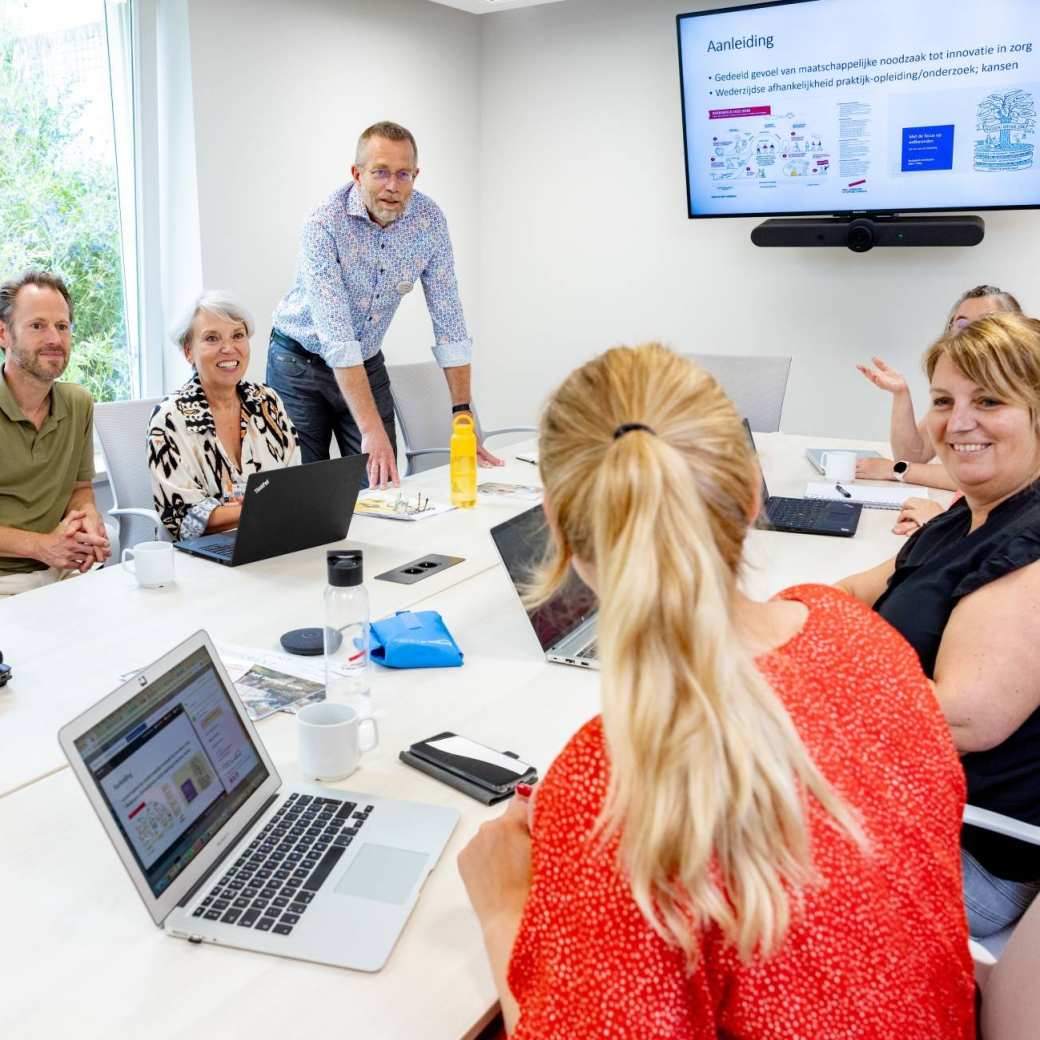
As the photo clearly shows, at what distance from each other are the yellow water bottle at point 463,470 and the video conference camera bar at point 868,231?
2.33 m

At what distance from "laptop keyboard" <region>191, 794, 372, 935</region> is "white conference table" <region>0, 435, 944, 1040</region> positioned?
0.16 ft

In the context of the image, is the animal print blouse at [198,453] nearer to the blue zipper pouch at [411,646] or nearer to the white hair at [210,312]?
the white hair at [210,312]

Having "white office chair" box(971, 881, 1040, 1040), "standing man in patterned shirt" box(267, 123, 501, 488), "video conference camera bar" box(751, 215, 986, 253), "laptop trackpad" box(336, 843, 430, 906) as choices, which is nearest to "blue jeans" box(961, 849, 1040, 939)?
"white office chair" box(971, 881, 1040, 1040)

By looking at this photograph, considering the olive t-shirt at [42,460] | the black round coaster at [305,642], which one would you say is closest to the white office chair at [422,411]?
the olive t-shirt at [42,460]

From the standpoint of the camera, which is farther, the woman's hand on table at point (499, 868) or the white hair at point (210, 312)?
the white hair at point (210, 312)

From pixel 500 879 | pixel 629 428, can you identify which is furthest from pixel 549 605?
pixel 629 428

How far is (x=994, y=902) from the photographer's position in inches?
57.7

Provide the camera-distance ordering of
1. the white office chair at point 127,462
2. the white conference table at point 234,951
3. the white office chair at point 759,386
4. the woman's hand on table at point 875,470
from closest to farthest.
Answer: the white conference table at point 234,951
the white office chair at point 127,462
the woman's hand on table at point 875,470
the white office chair at point 759,386

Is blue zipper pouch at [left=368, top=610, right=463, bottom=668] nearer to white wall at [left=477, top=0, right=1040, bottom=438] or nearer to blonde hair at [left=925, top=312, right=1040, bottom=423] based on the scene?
blonde hair at [left=925, top=312, right=1040, bottom=423]

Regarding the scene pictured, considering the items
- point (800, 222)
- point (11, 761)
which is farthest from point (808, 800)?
point (800, 222)

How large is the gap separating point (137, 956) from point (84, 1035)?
11 cm

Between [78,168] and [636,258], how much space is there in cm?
259

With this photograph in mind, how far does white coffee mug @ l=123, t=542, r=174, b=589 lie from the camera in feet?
6.99

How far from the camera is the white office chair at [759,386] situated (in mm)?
4191
